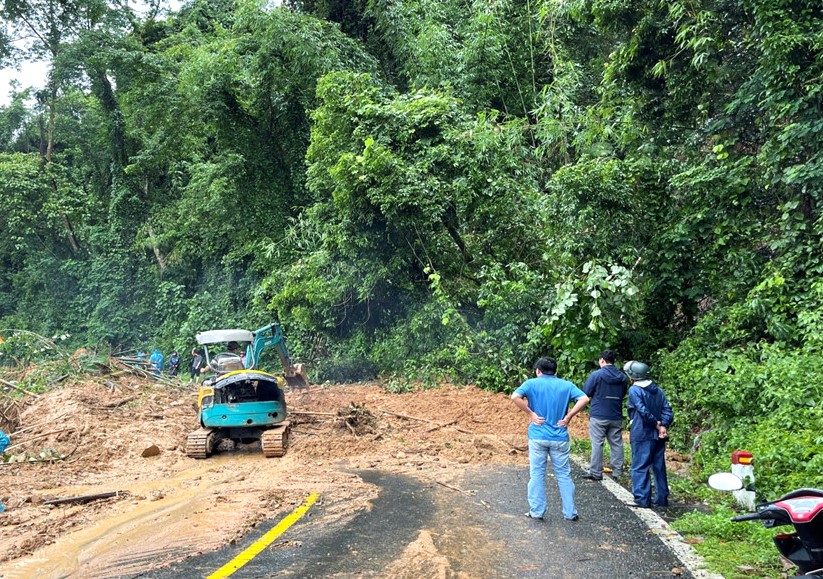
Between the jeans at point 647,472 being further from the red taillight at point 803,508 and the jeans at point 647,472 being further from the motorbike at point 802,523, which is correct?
the red taillight at point 803,508

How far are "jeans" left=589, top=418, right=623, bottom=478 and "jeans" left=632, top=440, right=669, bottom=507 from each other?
112cm

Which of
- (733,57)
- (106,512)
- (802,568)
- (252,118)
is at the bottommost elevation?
(106,512)

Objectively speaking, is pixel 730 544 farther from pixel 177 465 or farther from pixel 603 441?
pixel 177 465

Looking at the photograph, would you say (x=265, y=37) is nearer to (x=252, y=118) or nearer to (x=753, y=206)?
(x=252, y=118)

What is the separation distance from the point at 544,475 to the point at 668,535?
1269 millimetres

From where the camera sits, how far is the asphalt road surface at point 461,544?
534cm

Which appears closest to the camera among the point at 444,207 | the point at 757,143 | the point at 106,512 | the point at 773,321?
the point at 106,512

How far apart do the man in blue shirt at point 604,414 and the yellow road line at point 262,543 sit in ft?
11.9

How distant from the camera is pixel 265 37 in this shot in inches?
924

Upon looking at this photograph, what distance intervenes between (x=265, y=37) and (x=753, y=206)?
17.6 meters

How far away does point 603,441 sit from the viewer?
341 inches

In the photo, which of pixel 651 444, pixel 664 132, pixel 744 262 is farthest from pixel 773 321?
pixel 664 132

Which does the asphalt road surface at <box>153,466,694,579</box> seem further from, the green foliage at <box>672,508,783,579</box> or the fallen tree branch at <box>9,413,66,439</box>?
the fallen tree branch at <box>9,413,66,439</box>

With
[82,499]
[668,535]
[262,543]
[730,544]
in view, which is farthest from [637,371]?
[82,499]
